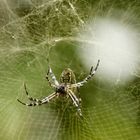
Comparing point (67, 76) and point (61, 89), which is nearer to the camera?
point (67, 76)

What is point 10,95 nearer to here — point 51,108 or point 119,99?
point 51,108

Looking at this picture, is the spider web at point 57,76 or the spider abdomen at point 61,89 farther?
the spider abdomen at point 61,89

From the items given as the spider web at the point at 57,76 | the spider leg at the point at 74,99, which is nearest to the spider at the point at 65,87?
→ the spider leg at the point at 74,99

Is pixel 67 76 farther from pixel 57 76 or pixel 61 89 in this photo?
pixel 61 89

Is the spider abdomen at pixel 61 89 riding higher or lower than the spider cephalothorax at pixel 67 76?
higher

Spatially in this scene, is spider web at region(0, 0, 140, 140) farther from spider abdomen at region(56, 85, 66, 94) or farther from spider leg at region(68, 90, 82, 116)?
spider abdomen at region(56, 85, 66, 94)

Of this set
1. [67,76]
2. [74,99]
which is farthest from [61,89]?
[67,76]

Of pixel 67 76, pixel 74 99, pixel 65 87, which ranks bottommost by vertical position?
pixel 74 99

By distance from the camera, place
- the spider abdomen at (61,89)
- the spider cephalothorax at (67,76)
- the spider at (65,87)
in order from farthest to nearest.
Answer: the spider abdomen at (61,89)
the spider at (65,87)
the spider cephalothorax at (67,76)

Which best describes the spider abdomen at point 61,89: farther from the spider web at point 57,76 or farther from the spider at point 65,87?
the spider web at point 57,76
